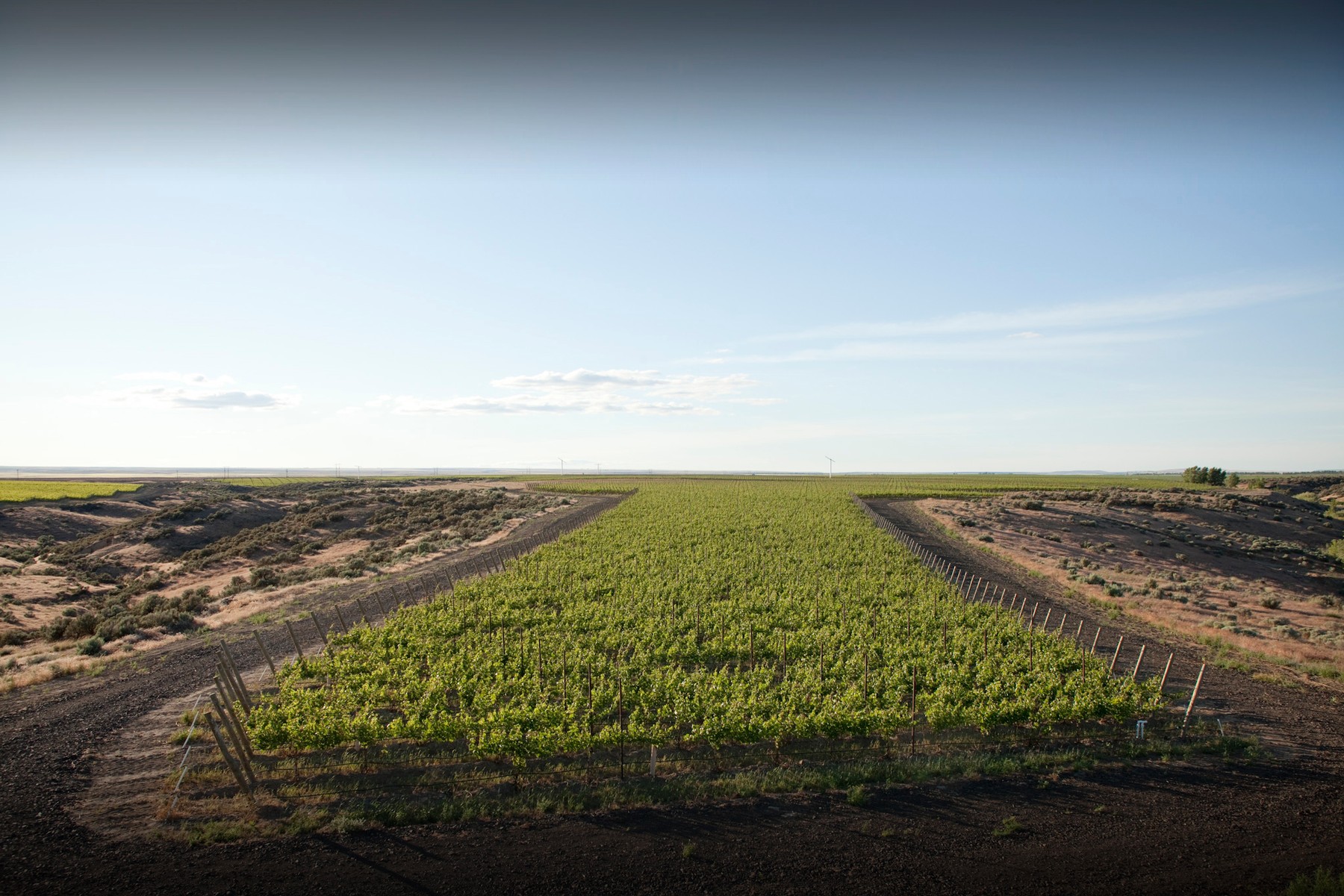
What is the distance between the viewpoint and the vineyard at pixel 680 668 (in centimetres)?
1534

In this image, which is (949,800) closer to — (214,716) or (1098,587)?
(214,716)

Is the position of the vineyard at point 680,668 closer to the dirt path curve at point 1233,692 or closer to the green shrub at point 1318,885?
the dirt path curve at point 1233,692

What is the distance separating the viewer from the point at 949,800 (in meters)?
13.2

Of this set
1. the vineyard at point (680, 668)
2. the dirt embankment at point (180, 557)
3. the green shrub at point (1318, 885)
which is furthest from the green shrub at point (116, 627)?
the green shrub at point (1318, 885)

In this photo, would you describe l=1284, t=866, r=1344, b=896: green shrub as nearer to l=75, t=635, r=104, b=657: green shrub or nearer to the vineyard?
the vineyard

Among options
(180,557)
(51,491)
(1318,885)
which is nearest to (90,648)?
(180,557)

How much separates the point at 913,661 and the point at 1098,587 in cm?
2132

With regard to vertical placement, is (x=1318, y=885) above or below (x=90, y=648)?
above

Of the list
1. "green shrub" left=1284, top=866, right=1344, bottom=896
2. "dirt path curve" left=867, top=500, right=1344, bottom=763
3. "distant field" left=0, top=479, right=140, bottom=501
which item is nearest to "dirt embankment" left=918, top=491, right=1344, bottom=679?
"dirt path curve" left=867, top=500, right=1344, bottom=763

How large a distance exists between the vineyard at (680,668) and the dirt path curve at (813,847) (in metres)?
2.31

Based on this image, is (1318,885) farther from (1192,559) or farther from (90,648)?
(1192,559)

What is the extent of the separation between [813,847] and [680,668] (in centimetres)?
808

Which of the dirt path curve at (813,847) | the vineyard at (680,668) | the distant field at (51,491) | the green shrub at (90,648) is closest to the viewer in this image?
the dirt path curve at (813,847)

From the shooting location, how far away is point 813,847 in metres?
11.7
